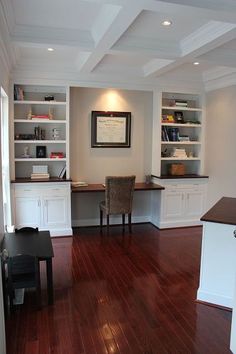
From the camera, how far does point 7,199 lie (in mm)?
4402

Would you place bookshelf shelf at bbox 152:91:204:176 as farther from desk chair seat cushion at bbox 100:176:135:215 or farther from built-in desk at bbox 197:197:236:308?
Answer: built-in desk at bbox 197:197:236:308

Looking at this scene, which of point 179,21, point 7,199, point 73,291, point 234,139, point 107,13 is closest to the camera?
point 107,13

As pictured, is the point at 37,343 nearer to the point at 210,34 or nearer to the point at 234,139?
the point at 210,34

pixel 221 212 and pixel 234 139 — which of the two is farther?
pixel 234 139

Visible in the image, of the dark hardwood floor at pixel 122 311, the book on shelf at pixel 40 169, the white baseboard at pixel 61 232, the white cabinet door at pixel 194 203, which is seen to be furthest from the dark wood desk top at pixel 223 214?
the book on shelf at pixel 40 169

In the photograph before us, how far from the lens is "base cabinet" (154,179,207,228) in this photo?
5.33 metres

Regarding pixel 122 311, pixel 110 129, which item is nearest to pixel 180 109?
pixel 110 129

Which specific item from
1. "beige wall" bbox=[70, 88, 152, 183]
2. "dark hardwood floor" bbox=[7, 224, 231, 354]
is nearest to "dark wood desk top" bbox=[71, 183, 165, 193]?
"beige wall" bbox=[70, 88, 152, 183]

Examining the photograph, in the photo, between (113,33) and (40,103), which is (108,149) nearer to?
(40,103)

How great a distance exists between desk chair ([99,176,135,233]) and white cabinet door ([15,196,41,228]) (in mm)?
1096

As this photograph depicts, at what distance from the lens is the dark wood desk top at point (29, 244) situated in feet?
9.12

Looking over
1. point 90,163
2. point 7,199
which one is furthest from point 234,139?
point 7,199

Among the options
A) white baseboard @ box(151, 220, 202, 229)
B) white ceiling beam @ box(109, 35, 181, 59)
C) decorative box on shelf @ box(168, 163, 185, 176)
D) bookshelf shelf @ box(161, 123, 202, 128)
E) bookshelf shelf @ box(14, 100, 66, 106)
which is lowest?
white baseboard @ box(151, 220, 202, 229)

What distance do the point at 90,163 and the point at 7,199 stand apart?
160 cm
